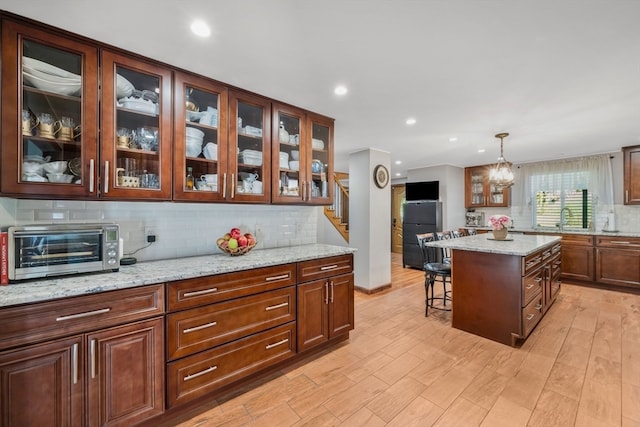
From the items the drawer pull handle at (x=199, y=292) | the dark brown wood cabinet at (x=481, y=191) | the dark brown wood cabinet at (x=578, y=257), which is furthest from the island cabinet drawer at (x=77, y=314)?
the dark brown wood cabinet at (x=481, y=191)

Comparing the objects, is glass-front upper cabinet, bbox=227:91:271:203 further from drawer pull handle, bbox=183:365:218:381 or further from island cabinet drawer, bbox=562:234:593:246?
island cabinet drawer, bbox=562:234:593:246

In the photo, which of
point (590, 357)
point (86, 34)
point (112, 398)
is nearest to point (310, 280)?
point (112, 398)

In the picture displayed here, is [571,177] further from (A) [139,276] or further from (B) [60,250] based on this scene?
(B) [60,250]

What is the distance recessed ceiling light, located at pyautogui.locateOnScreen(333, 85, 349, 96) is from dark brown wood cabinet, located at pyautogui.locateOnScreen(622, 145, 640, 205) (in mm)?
Answer: 5183

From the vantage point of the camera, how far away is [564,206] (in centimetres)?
525

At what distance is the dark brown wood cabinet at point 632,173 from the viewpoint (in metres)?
4.31

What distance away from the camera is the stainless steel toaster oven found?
1.45 metres

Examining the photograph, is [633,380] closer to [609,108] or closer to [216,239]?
[609,108]

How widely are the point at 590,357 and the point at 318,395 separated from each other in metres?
2.50

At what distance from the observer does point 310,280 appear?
7.82ft

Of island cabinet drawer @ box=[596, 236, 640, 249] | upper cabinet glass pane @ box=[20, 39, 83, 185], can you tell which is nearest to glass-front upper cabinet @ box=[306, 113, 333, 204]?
upper cabinet glass pane @ box=[20, 39, 83, 185]

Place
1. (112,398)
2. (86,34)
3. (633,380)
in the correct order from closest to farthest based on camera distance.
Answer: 1. (112,398)
2. (86,34)
3. (633,380)

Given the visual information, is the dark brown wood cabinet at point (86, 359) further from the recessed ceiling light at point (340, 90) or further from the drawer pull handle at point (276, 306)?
the recessed ceiling light at point (340, 90)

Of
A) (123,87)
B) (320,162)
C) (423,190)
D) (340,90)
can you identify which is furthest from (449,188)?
(123,87)
